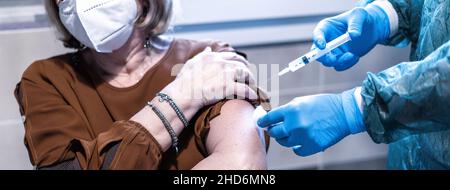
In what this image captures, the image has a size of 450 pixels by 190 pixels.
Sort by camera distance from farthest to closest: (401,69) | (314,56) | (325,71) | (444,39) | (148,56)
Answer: (325,71)
(148,56)
(314,56)
(444,39)
(401,69)

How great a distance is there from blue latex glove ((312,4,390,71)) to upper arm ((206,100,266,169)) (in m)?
0.31

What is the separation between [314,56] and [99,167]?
0.60 meters

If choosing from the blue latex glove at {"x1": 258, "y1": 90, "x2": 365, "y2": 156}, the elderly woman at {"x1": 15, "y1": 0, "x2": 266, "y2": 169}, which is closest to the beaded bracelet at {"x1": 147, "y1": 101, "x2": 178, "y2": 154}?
the elderly woman at {"x1": 15, "y1": 0, "x2": 266, "y2": 169}

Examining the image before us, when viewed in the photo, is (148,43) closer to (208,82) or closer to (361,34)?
(208,82)

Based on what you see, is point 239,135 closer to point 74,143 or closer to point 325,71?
point 74,143

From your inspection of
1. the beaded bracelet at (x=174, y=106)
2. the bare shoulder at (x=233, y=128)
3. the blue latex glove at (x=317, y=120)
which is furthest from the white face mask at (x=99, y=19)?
the blue latex glove at (x=317, y=120)

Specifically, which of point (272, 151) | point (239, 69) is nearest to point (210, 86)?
point (239, 69)

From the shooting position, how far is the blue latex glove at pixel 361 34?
4.54ft

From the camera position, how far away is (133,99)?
54.1 inches

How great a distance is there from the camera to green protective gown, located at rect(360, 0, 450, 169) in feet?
3.11

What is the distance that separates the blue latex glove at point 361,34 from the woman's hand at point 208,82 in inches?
10.0

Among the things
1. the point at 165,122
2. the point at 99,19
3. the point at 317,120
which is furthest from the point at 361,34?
the point at 99,19

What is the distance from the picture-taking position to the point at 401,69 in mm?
1025
